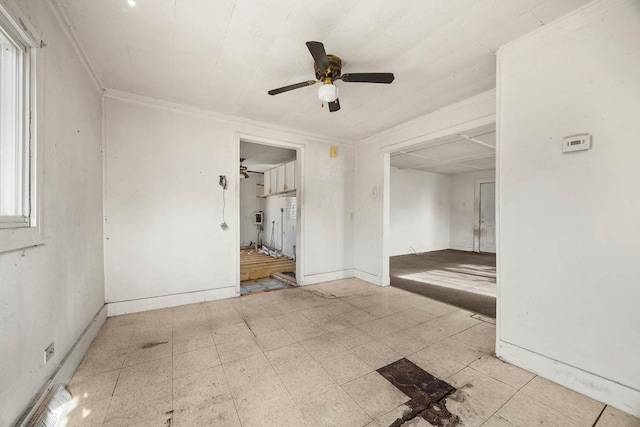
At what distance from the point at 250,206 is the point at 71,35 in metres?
6.79

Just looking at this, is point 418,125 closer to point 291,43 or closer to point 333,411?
point 291,43

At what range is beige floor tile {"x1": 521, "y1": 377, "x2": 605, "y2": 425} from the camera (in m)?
1.48

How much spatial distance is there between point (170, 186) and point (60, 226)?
146 centimetres

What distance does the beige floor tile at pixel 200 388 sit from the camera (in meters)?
1.57

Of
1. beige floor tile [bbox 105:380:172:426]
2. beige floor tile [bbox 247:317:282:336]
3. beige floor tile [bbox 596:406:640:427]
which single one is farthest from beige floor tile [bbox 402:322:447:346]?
beige floor tile [bbox 105:380:172:426]

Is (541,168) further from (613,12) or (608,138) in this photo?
(613,12)

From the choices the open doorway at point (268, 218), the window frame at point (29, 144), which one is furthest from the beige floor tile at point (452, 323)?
the window frame at point (29, 144)

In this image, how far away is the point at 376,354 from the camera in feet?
6.90

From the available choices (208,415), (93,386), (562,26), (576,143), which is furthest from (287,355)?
(562,26)

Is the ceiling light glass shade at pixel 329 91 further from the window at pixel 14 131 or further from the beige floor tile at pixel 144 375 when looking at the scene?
the beige floor tile at pixel 144 375

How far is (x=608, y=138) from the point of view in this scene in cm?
160

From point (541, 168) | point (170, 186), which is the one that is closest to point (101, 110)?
point (170, 186)

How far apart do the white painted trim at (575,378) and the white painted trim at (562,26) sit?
243cm

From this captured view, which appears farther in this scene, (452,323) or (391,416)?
(452,323)
